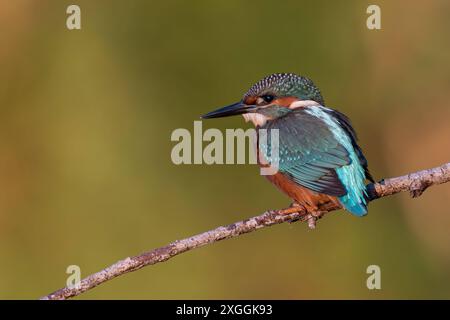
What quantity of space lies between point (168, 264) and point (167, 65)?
4.45 feet

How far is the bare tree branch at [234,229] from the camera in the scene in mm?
2869

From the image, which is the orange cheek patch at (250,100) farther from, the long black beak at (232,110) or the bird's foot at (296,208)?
the bird's foot at (296,208)

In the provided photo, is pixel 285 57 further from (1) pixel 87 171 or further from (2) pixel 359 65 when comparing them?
(1) pixel 87 171

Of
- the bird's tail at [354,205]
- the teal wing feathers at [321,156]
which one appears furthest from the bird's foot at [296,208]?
the bird's tail at [354,205]

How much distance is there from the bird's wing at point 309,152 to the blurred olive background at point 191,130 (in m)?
1.06

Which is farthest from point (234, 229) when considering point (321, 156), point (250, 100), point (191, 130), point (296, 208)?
point (191, 130)

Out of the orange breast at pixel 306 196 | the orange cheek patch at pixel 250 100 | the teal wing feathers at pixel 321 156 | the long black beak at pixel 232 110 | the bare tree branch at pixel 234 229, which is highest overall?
the orange cheek patch at pixel 250 100

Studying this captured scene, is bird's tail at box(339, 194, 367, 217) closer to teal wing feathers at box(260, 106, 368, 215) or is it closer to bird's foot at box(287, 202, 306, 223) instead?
teal wing feathers at box(260, 106, 368, 215)

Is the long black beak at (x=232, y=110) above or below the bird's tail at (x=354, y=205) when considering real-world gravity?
above

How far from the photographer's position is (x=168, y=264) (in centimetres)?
463

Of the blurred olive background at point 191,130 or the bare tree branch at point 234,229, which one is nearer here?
the bare tree branch at point 234,229

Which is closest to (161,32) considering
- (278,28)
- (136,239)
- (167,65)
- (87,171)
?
(167,65)

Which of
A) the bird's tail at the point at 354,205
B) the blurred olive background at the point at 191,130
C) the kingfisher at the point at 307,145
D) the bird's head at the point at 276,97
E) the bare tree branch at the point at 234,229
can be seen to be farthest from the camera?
the blurred olive background at the point at 191,130

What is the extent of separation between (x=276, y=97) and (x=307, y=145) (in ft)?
1.41
